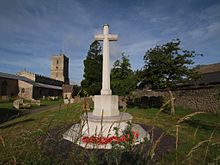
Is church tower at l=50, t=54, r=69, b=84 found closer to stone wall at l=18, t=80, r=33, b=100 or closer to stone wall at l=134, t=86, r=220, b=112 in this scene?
stone wall at l=18, t=80, r=33, b=100

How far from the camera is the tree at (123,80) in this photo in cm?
1909

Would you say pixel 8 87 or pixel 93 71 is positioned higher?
pixel 93 71

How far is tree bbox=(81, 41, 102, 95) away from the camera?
33.7m

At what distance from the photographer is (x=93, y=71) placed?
113 feet

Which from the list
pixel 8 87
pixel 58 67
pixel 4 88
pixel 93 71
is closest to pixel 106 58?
pixel 93 71

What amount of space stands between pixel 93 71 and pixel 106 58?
26.2 metres

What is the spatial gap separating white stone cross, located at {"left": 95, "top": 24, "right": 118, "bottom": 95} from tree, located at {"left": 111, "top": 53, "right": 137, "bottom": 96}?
1049cm

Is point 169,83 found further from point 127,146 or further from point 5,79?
point 5,79

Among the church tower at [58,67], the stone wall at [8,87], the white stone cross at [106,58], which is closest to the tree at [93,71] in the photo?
the stone wall at [8,87]

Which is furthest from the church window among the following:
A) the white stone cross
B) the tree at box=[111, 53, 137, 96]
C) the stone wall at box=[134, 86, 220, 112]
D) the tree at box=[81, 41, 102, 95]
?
the white stone cross

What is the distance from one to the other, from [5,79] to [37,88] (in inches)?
293

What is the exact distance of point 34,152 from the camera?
2016mm

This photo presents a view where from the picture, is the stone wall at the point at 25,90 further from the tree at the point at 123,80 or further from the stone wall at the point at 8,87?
the tree at the point at 123,80

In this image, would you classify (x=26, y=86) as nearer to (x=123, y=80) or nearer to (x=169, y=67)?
(x=123, y=80)
